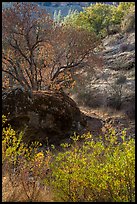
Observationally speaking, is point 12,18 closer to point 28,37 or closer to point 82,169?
point 28,37

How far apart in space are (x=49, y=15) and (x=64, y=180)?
47.1ft

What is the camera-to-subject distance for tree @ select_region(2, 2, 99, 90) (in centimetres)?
1716

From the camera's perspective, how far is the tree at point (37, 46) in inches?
675

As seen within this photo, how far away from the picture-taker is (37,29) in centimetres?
1750

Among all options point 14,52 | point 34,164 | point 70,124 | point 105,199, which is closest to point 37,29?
point 14,52

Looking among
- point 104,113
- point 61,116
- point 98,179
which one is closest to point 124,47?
point 104,113

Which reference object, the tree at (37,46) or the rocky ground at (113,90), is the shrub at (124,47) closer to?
the rocky ground at (113,90)

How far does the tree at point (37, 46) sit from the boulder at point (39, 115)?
3.51 meters

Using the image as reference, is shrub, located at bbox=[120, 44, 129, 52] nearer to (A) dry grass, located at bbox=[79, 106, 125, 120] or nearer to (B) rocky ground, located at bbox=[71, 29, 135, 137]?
(B) rocky ground, located at bbox=[71, 29, 135, 137]

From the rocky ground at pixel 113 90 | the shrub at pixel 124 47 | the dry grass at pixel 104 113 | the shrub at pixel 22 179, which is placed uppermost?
the shrub at pixel 124 47

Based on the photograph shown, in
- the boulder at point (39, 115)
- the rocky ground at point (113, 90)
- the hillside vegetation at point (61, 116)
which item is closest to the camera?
the hillside vegetation at point (61, 116)

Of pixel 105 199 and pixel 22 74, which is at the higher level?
pixel 22 74

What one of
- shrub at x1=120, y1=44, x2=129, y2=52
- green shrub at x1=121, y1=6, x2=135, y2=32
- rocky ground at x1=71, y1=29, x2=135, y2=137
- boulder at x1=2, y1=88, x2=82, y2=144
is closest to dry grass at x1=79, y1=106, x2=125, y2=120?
rocky ground at x1=71, y1=29, x2=135, y2=137

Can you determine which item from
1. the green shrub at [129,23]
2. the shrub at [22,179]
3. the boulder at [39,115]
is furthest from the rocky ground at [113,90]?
the shrub at [22,179]
